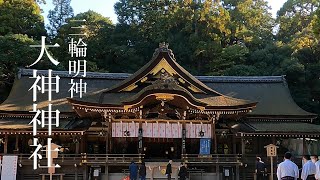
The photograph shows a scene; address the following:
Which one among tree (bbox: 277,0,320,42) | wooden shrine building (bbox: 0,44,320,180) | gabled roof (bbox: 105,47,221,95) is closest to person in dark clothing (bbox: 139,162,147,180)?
wooden shrine building (bbox: 0,44,320,180)

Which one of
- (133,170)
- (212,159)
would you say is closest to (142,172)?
(133,170)

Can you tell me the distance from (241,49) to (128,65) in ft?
34.5

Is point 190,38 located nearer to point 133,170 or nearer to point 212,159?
point 212,159

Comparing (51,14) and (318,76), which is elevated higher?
(51,14)

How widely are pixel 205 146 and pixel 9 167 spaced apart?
8.71m

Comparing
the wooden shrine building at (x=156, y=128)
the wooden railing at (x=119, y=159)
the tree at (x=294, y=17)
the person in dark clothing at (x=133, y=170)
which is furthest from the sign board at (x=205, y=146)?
the tree at (x=294, y=17)

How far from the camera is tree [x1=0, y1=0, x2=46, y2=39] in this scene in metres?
34.2

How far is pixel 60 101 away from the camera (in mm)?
22172

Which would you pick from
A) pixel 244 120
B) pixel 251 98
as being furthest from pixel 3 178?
pixel 251 98

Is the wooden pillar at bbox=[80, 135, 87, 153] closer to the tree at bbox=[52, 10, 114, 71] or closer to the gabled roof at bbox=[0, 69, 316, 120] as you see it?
the gabled roof at bbox=[0, 69, 316, 120]

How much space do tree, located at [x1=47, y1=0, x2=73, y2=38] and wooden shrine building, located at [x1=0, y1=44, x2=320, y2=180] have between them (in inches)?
957

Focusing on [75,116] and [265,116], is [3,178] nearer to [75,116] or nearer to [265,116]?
[75,116]

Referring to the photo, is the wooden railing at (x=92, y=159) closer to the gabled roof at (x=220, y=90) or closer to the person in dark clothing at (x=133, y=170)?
the person in dark clothing at (x=133, y=170)

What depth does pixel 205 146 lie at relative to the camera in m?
19.5
